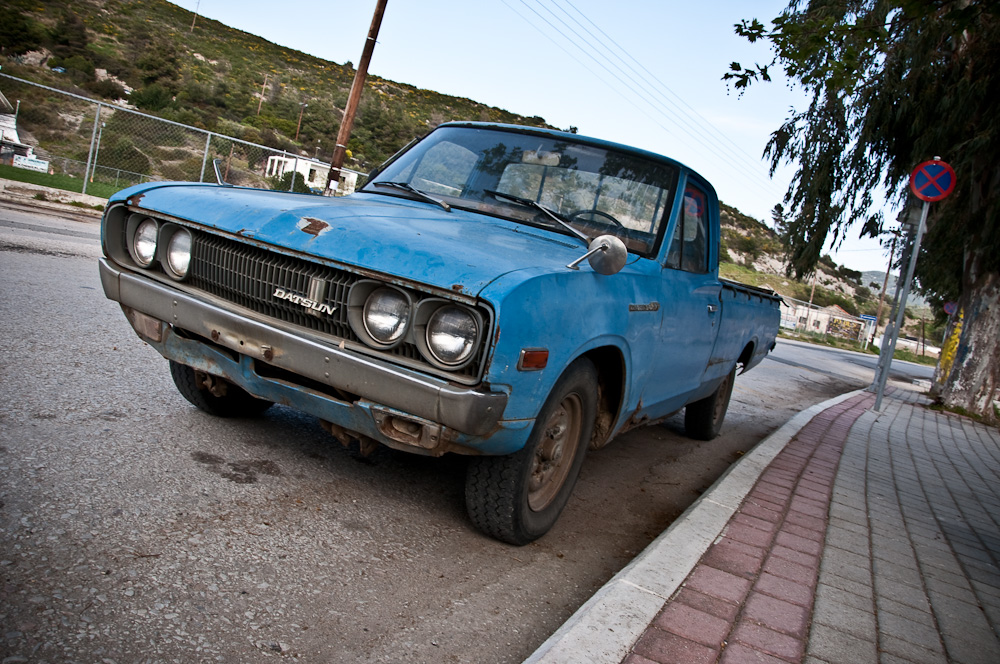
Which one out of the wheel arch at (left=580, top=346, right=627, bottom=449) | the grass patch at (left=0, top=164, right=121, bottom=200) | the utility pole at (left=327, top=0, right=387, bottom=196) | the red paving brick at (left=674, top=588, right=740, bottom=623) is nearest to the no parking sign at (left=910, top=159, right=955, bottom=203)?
the wheel arch at (left=580, top=346, right=627, bottom=449)

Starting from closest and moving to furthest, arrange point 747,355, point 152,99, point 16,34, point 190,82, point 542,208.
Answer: point 542,208 < point 747,355 < point 152,99 < point 16,34 < point 190,82

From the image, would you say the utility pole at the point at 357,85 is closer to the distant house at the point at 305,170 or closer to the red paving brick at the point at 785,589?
the distant house at the point at 305,170

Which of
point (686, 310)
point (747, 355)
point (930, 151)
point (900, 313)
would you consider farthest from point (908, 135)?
point (686, 310)

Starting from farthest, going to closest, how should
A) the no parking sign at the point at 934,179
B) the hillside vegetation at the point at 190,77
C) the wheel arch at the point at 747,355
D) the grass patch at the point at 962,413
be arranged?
1. the hillside vegetation at the point at 190,77
2. the grass patch at the point at 962,413
3. the no parking sign at the point at 934,179
4. the wheel arch at the point at 747,355

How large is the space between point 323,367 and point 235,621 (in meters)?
0.92

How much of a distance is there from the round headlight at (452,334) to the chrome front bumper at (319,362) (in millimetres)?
103

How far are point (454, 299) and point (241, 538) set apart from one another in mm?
1171

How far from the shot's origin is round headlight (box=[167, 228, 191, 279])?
321 centimetres

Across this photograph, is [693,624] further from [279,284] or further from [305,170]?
[305,170]

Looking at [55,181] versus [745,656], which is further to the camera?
[55,181]

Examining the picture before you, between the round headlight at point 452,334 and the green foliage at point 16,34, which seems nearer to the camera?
the round headlight at point 452,334

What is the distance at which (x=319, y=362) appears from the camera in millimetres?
2729

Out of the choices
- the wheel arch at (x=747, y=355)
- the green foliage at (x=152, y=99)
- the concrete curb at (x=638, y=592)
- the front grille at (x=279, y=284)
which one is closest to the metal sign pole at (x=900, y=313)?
the wheel arch at (x=747, y=355)

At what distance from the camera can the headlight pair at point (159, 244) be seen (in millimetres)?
3229
